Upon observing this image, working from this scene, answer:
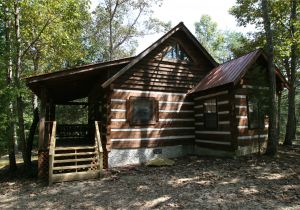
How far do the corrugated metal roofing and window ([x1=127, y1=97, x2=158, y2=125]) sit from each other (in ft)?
8.22

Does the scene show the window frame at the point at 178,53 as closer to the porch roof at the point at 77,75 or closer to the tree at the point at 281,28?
the porch roof at the point at 77,75

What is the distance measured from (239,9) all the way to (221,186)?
17.9 m

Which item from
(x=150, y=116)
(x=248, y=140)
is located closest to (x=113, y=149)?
(x=150, y=116)

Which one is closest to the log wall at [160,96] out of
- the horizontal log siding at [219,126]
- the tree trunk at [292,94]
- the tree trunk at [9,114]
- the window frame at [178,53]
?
the window frame at [178,53]

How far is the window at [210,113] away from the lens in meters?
13.9

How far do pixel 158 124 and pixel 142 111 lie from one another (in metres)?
1.08

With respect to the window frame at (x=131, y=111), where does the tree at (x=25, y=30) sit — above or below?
above

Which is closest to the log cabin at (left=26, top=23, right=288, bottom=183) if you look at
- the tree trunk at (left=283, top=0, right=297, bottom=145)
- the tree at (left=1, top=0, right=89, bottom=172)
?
the tree at (left=1, top=0, right=89, bottom=172)

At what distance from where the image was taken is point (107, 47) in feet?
112

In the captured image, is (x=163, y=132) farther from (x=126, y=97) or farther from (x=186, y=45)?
(x=186, y=45)

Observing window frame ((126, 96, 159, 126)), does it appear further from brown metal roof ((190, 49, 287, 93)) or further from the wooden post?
the wooden post

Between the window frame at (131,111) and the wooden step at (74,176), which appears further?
the window frame at (131,111)

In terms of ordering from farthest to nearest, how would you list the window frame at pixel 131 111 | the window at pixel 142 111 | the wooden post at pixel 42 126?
the window at pixel 142 111, the window frame at pixel 131 111, the wooden post at pixel 42 126

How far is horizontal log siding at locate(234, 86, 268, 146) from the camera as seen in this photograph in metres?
12.8
